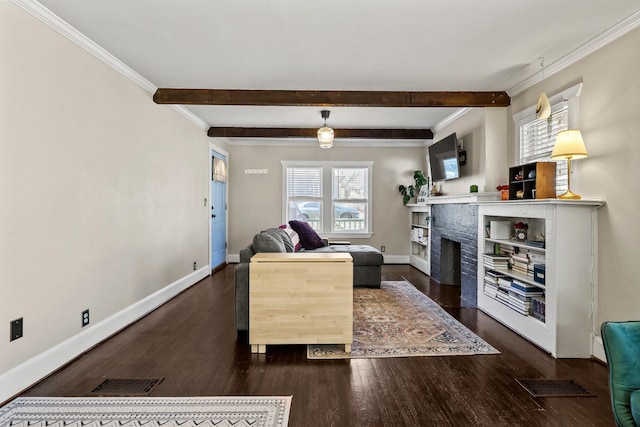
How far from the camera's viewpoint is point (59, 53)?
237 cm

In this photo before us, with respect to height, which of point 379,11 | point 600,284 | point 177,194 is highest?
point 379,11

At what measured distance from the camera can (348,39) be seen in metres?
2.59

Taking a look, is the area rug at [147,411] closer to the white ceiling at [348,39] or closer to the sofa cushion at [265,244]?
the sofa cushion at [265,244]

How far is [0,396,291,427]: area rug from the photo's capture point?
5.80 feet

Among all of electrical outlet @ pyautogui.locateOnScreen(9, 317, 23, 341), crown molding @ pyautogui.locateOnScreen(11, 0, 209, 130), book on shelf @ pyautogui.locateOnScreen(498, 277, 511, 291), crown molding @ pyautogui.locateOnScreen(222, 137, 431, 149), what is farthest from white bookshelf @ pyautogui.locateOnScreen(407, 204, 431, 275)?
electrical outlet @ pyautogui.locateOnScreen(9, 317, 23, 341)

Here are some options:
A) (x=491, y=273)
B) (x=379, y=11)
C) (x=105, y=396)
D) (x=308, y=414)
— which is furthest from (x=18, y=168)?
(x=491, y=273)

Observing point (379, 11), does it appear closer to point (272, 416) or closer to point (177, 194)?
point (272, 416)

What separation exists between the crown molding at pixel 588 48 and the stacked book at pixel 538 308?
2.07 m

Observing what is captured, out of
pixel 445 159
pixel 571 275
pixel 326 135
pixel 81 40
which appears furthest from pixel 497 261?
pixel 81 40


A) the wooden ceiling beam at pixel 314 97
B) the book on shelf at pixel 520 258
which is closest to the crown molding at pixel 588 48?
the wooden ceiling beam at pixel 314 97

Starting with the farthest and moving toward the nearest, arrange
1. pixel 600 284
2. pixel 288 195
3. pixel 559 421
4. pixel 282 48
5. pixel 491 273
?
pixel 288 195 < pixel 491 273 < pixel 282 48 < pixel 600 284 < pixel 559 421

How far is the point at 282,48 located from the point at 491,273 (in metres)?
3.05

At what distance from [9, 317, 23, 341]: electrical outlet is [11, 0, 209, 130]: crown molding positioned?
1967mm

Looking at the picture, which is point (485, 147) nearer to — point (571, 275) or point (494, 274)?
point (494, 274)
